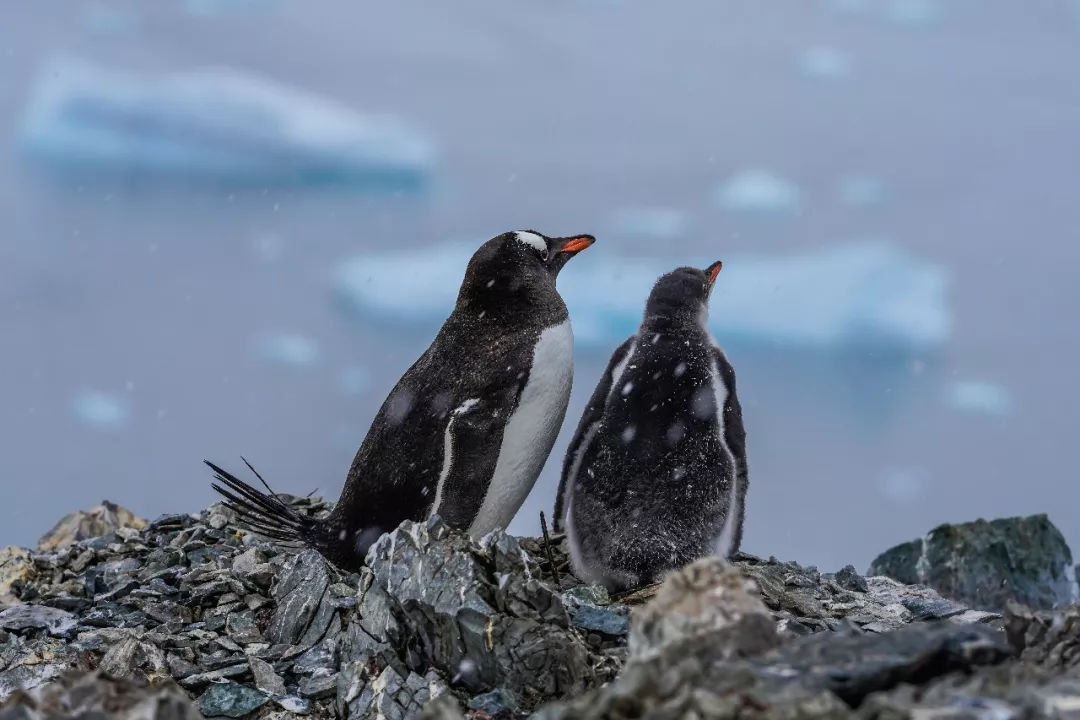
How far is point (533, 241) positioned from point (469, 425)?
1.36 m

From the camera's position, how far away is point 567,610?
4.91 meters

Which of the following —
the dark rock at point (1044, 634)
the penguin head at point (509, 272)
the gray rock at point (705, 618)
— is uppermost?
the penguin head at point (509, 272)

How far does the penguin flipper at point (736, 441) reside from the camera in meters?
6.05

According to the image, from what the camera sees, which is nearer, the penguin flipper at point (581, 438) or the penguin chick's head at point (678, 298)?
the penguin flipper at point (581, 438)

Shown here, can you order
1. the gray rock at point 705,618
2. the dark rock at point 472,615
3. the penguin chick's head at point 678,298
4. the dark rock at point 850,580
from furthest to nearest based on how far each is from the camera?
the dark rock at point 850,580 → the penguin chick's head at point 678,298 → the dark rock at point 472,615 → the gray rock at point 705,618

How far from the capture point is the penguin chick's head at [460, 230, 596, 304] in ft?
21.7

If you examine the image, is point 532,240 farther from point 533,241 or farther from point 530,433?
point 530,433

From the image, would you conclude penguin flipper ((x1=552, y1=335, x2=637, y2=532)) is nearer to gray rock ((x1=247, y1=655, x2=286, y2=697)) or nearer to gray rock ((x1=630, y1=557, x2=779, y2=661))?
gray rock ((x1=247, y1=655, x2=286, y2=697))

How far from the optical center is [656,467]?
5.72 meters

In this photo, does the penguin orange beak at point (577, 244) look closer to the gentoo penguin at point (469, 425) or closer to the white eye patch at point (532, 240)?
the white eye patch at point (532, 240)

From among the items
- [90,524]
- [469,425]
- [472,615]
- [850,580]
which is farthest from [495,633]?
[90,524]

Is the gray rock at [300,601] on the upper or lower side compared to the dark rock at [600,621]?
upper

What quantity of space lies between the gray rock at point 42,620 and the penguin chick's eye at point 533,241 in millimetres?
3442

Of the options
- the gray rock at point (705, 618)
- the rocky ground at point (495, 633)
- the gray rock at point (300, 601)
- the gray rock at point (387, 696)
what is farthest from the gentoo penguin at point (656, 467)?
the gray rock at point (705, 618)
